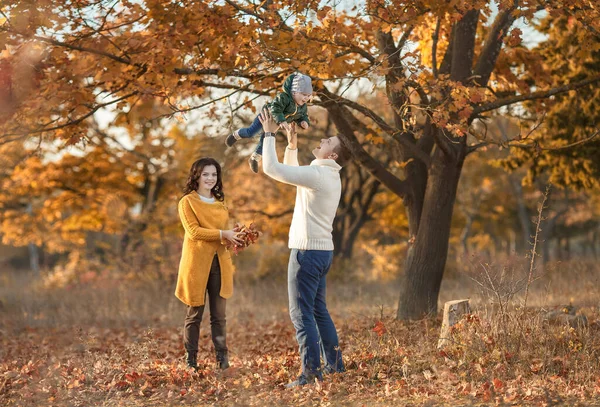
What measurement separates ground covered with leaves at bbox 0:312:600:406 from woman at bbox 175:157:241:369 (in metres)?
0.43

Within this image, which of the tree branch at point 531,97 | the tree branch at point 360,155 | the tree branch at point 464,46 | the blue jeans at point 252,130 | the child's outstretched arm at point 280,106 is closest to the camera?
the child's outstretched arm at point 280,106

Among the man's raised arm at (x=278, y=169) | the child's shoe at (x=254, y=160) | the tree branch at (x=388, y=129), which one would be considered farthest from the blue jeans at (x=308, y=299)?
the tree branch at (x=388, y=129)

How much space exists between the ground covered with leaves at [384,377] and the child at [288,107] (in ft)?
6.24

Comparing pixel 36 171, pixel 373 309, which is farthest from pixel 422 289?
pixel 36 171

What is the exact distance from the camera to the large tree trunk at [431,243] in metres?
8.66

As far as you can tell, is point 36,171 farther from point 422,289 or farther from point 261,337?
point 422,289

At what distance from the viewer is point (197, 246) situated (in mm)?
6266

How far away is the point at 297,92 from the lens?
5.32 metres

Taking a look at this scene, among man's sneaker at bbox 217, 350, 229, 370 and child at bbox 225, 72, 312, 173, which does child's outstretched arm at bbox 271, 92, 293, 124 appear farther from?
man's sneaker at bbox 217, 350, 229, 370

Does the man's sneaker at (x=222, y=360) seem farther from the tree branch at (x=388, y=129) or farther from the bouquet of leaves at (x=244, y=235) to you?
the tree branch at (x=388, y=129)

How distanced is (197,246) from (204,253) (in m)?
0.09

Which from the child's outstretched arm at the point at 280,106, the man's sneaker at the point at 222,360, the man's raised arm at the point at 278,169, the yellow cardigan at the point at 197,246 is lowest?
the man's sneaker at the point at 222,360

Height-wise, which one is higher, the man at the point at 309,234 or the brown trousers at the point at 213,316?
the man at the point at 309,234

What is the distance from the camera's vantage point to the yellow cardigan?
6219 millimetres
